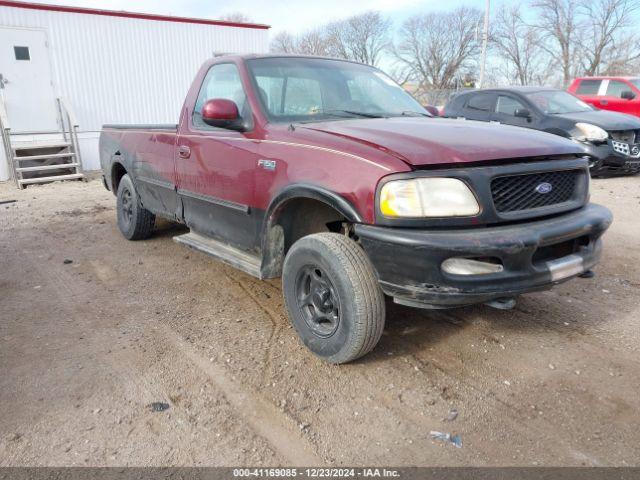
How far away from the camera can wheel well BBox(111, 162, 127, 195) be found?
5.83 metres

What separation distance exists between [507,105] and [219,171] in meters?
7.68

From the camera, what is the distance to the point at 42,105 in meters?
11.7

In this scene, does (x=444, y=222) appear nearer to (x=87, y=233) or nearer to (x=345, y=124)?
(x=345, y=124)

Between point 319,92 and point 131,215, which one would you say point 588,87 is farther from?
point 131,215

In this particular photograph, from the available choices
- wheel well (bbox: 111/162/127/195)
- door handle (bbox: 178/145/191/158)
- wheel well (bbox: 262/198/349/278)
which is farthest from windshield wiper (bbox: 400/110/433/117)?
wheel well (bbox: 111/162/127/195)

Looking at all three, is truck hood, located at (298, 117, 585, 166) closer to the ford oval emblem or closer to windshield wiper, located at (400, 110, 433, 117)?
the ford oval emblem

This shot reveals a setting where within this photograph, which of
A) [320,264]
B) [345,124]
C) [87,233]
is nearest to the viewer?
[320,264]

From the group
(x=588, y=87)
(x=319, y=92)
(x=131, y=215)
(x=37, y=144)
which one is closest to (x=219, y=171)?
(x=319, y=92)

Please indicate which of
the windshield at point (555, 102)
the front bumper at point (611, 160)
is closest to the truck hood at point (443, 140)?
the front bumper at point (611, 160)

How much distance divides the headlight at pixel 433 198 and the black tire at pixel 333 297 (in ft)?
1.33

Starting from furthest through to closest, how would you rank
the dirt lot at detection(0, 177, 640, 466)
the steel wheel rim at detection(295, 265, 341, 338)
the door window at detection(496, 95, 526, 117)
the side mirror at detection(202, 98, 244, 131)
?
1. the door window at detection(496, 95, 526, 117)
2. the side mirror at detection(202, 98, 244, 131)
3. the steel wheel rim at detection(295, 265, 341, 338)
4. the dirt lot at detection(0, 177, 640, 466)

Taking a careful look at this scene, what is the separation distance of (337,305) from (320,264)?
252mm

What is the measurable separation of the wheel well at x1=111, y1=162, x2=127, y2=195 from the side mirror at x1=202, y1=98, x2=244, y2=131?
2694 millimetres

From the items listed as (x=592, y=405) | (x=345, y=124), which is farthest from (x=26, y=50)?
(x=592, y=405)
